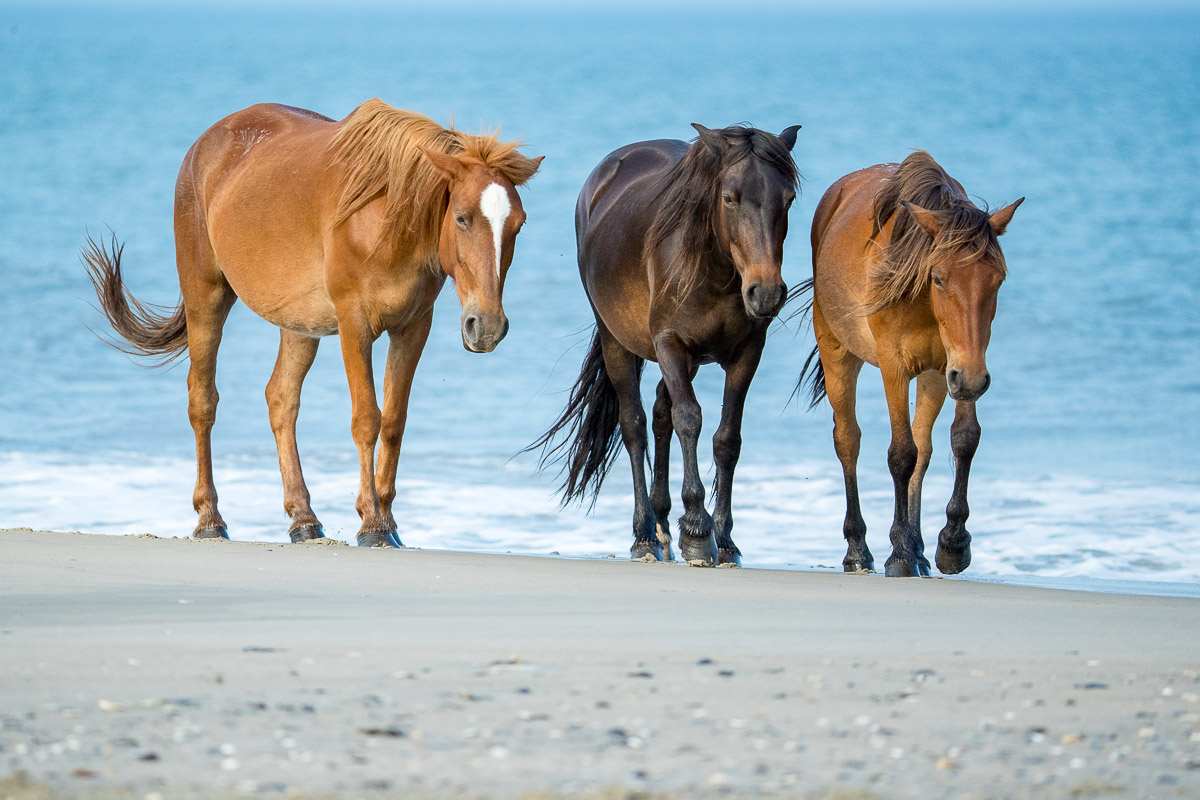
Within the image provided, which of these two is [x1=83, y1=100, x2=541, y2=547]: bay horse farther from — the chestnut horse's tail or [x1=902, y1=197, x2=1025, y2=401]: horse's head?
[x1=902, y1=197, x2=1025, y2=401]: horse's head

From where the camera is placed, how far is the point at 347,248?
20.7 feet

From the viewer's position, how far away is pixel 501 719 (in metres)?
2.78

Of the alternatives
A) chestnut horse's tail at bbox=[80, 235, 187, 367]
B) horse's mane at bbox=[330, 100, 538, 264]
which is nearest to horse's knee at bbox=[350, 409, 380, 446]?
horse's mane at bbox=[330, 100, 538, 264]

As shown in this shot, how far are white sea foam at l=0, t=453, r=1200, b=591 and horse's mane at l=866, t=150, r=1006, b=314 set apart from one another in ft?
5.86

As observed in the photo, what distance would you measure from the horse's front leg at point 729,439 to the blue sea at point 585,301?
2.25 ft

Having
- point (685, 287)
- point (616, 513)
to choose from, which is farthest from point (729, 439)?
point (616, 513)

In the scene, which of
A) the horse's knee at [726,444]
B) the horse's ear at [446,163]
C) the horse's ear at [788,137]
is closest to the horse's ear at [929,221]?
the horse's ear at [788,137]

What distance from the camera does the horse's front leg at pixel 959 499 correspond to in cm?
588

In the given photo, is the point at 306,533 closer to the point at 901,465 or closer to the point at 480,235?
the point at 480,235

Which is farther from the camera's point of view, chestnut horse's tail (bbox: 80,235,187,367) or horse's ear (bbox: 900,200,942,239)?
chestnut horse's tail (bbox: 80,235,187,367)

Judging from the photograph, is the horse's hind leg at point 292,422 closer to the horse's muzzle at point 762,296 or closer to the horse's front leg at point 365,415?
the horse's front leg at point 365,415

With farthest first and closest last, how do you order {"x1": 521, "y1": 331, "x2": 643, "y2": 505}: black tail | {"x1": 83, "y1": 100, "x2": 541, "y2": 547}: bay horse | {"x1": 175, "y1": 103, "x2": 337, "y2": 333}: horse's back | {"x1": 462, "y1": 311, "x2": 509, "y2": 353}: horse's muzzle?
{"x1": 521, "y1": 331, "x2": 643, "y2": 505}: black tail → {"x1": 175, "y1": 103, "x2": 337, "y2": 333}: horse's back → {"x1": 83, "y1": 100, "x2": 541, "y2": 547}: bay horse → {"x1": 462, "y1": 311, "x2": 509, "y2": 353}: horse's muzzle

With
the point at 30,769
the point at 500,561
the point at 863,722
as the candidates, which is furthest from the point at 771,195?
the point at 30,769

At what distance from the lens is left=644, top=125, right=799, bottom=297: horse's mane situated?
5.91 meters
